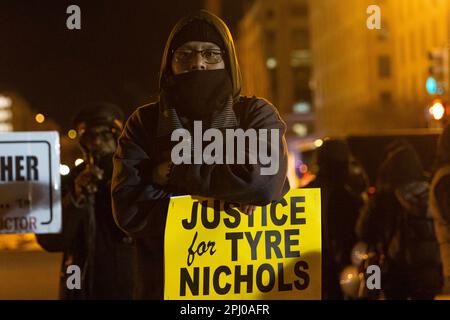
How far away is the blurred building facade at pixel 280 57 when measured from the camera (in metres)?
4.79

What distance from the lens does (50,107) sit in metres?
4.67

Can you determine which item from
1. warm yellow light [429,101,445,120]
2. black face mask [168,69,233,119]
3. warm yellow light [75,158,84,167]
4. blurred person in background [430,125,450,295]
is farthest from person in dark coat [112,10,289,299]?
warm yellow light [429,101,445,120]

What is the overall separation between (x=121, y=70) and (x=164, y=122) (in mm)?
368

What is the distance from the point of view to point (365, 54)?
20.5ft

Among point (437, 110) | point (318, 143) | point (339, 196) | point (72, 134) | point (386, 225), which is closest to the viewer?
point (72, 134)

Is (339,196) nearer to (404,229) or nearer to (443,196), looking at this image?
(404,229)

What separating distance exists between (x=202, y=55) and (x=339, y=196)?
2.65 metres

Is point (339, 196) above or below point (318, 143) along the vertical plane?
below

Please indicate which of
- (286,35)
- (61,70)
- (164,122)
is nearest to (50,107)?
(61,70)

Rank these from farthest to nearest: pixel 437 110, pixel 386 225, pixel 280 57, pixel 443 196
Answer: pixel 437 110
pixel 386 225
pixel 443 196
pixel 280 57

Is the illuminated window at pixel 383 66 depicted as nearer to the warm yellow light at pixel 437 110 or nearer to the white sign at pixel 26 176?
the warm yellow light at pixel 437 110

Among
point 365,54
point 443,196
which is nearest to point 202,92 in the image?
point 443,196

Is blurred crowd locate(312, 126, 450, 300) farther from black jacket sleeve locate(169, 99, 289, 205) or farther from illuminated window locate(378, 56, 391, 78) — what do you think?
black jacket sleeve locate(169, 99, 289, 205)
